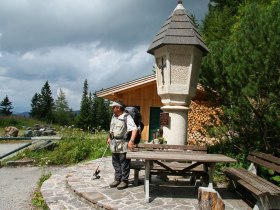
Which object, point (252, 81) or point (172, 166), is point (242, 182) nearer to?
point (172, 166)

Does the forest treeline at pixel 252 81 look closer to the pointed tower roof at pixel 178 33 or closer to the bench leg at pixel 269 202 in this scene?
the pointed tower roof at pixel 178 33

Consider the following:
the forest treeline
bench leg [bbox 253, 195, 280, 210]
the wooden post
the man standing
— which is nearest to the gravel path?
the man standing

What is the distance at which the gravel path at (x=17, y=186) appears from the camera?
21.6 ft

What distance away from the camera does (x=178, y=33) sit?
23.0 ft

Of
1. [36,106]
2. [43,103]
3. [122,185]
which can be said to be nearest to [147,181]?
[122,185]

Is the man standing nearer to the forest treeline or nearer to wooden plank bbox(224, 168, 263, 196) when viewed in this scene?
wooden plank bbox(224, 168, 263, 196)

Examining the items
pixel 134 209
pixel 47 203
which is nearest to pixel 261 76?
pixel 134 209

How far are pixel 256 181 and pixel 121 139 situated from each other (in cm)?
261

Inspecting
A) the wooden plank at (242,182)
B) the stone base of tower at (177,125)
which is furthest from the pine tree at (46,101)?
the wooden plank at (242,182)

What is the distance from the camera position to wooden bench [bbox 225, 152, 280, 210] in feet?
14.8

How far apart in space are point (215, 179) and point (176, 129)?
160cm

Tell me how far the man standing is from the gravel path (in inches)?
80.5

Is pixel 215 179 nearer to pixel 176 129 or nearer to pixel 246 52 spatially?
pixel 176 129

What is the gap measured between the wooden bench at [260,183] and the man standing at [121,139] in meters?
2.12
